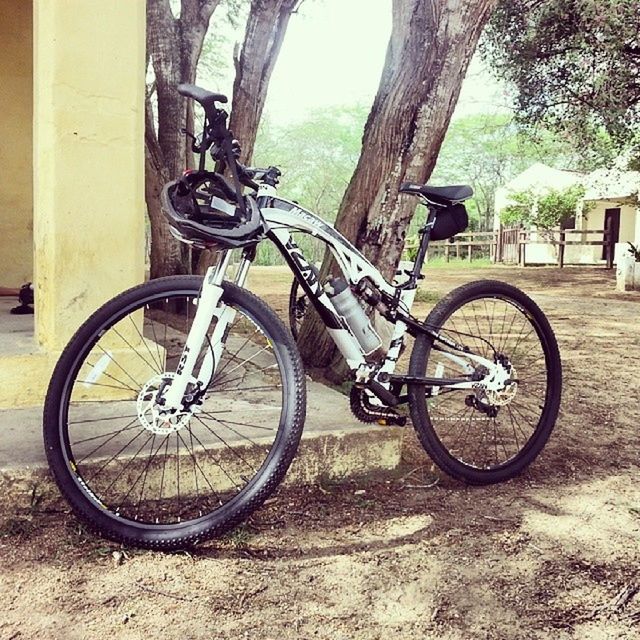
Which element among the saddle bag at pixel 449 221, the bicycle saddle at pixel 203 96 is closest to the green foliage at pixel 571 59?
the saddle bag at pixel 449 221

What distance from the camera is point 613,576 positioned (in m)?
2.57

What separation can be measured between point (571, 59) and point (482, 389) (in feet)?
37.2

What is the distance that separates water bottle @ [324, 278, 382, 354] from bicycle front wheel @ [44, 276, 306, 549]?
35cm

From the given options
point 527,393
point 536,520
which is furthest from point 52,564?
point 527,393

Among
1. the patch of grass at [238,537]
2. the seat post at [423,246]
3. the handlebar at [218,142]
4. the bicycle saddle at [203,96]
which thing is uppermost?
the bicycle saddle at [203,96]

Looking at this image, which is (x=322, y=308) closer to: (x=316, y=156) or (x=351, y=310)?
(x=351, y=310)

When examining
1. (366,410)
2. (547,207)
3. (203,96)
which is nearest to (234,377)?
(366,410)

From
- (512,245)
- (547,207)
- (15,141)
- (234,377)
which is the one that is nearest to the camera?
(234,377)

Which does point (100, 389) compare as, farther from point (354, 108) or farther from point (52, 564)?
point (354, 108)

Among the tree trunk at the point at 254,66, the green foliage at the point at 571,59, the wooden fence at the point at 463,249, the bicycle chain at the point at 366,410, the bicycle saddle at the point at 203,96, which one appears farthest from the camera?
the wooden fence at the point at 463,249

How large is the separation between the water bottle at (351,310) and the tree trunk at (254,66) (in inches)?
194

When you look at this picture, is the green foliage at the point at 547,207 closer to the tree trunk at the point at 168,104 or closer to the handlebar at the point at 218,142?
the tree trunk at the point at 168,104

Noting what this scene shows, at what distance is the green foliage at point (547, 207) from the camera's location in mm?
26000

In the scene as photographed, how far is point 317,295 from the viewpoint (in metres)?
3.02
